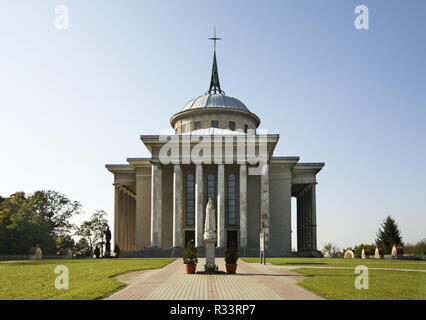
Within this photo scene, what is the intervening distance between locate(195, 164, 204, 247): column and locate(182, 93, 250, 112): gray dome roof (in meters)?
16.3

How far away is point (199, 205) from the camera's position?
5769 cm

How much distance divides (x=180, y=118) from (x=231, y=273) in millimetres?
48969

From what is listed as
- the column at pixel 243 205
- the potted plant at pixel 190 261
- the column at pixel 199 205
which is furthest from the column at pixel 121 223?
the potted plant at pixel 190 261

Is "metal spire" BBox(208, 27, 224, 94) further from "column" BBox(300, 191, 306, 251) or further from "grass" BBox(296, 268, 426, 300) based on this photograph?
"grass" BBox(296, 268, 426, 300)

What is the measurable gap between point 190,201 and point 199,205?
5.07 m

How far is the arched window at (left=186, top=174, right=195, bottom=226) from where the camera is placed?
2463 inches

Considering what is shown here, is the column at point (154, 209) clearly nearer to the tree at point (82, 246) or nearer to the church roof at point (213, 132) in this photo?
the church roof at point (213, 132)

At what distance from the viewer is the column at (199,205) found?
5722 centimetres

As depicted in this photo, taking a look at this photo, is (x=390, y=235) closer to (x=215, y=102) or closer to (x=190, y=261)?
(x=215, y=102)

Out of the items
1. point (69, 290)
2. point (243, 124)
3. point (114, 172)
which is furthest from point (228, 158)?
point (69, 290)

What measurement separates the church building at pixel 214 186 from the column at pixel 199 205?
13cm
